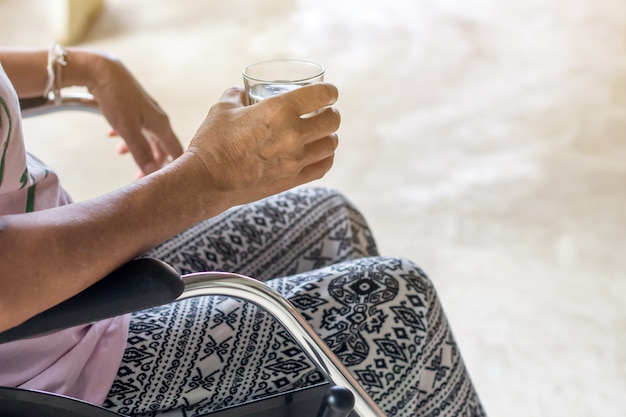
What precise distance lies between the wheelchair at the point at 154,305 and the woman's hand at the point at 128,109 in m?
0.46

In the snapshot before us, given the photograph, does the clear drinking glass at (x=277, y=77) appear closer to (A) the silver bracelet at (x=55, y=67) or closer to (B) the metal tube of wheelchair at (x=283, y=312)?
(B) the metal tube of wheelchair at (x=283, y=312)

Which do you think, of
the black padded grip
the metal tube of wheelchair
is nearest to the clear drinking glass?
the metal tube of wheelchair

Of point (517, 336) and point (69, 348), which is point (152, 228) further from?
point (517, 336)

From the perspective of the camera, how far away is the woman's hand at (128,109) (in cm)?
→ 115

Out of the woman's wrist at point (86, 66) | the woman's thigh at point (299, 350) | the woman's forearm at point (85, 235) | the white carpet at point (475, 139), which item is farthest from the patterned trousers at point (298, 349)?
the white carpet at point (475, 139)

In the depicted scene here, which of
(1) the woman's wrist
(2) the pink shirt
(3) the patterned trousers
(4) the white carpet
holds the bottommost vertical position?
(4) the white carpet

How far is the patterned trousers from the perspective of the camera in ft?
2.87

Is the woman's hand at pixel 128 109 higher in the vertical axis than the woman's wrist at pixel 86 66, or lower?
lower

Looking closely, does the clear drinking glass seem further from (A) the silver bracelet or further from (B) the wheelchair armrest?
(A) the silver bracelet

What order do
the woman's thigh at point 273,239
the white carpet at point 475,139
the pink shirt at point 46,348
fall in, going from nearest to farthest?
the pink shirt at point 46,348 → the woman's thigh at point 273,239 → the white carpet at point 475,139

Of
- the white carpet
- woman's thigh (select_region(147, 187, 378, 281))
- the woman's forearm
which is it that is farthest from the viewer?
the white carpet

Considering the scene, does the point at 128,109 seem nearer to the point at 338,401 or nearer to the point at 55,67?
the point at 55,67

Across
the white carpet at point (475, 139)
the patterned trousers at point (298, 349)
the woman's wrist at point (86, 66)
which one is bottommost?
the white carpet at point (475, 139)

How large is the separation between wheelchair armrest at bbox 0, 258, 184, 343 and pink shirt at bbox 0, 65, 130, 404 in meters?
0.14
